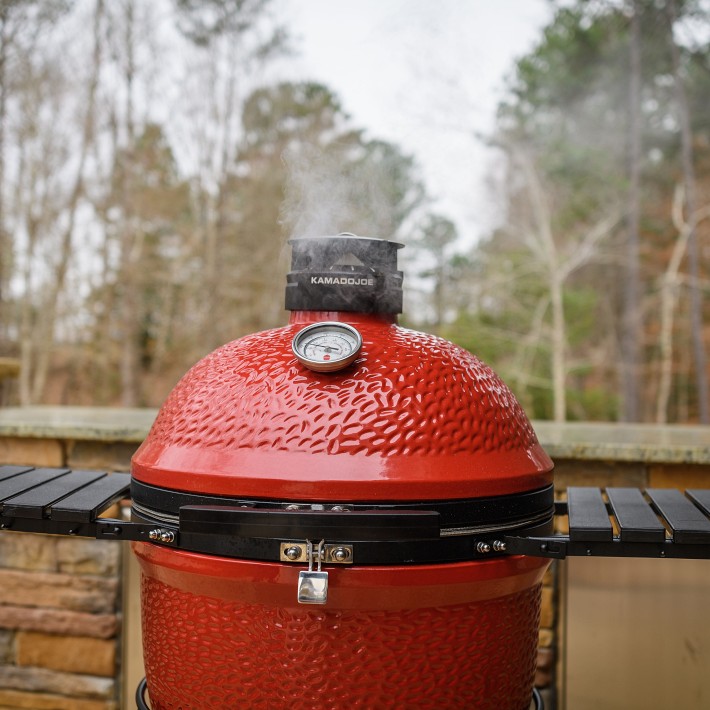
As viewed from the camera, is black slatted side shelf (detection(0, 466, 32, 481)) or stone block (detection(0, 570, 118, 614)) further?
stone block (detection(0, 570, 118, 614))

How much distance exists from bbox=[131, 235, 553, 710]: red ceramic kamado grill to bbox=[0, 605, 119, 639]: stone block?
46.7 inches

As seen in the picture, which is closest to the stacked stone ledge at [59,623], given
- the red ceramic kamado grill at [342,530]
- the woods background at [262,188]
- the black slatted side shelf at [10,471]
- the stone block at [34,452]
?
the stone block at [34,452]

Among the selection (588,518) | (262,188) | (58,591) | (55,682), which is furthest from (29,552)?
(262,188)

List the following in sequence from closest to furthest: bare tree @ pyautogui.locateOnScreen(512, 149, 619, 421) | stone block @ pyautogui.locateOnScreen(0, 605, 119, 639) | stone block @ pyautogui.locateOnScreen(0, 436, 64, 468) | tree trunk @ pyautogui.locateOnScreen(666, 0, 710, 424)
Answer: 1. stone block @ pyautogui.locateOnScreen(0, 605, 119, 639)
2. stone block @ pyautogui.locateOnScreen(0, 436, 64, 468)
3. tree trunk @ pyautogui.locateOnScreen(666, 0, 710, 424)
4. bare tree @ pyautogui.locateOnScreen(512, 149, 619, 421)

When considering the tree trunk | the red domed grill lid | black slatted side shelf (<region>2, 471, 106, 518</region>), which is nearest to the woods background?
the tree trunk

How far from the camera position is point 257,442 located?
1395 mm

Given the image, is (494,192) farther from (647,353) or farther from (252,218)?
(647,353)

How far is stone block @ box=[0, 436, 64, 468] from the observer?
2.75 meters

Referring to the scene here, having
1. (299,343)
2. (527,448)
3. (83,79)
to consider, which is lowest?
(527,448)

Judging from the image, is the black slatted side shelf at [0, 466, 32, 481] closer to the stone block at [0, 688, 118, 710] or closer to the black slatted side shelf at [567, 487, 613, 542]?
the stone block at [0, 688, 118, 710]

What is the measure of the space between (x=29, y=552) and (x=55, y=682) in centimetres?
46

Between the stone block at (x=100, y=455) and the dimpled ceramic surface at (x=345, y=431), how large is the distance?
1.17m

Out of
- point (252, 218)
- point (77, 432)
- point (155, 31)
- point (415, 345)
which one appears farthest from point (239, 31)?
point (415, 345)

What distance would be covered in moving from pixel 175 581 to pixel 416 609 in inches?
18.3
